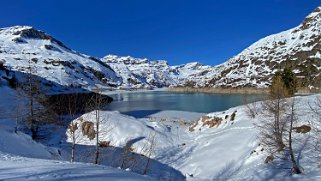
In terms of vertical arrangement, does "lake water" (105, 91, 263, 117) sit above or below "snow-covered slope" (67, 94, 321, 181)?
above

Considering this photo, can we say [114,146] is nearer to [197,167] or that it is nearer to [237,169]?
[197,167]

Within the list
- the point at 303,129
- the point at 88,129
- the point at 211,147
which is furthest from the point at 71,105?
the point at 303,129

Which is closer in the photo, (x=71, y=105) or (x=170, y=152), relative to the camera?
(x=170, y=152)

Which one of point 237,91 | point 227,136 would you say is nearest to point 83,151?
point 227,136

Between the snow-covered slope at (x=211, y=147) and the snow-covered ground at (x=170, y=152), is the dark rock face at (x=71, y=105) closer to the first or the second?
the snow-covered slope at (x=211, y=147)

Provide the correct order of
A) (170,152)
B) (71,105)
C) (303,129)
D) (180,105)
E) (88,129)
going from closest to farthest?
(303,129), (170,152), (88,129), (71,105), (180,105)

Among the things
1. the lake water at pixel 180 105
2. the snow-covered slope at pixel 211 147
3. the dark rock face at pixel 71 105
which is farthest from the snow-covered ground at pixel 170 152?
the lake water at pixel 180 105

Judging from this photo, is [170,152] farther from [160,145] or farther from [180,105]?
[180,105]

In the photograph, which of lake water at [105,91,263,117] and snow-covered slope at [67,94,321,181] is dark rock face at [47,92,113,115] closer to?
snow-covered slope at [67,94,321,181]

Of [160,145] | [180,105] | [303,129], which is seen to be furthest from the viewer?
[180,105]

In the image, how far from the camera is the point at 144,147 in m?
Result: 36.6

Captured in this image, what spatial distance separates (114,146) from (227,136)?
13.2 metres

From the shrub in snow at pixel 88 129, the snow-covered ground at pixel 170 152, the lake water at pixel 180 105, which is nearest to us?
the snow-covered ground at pixel 170 152

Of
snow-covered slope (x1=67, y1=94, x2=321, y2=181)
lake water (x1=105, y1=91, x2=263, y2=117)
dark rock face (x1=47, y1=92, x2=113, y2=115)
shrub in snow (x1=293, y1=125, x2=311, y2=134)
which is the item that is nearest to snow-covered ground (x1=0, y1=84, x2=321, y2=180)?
snow-covered slope (x1=67, y1=94, x2=321, y2=181)
